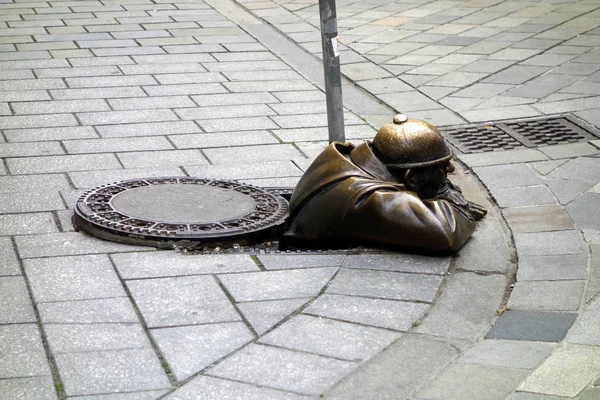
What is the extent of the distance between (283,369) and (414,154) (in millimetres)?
1675

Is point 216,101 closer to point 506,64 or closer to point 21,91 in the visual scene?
point 21,91

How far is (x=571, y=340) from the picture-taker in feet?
13.6

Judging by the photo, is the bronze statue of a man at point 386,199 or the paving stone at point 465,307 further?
the bronze statue of a man at point 386,199

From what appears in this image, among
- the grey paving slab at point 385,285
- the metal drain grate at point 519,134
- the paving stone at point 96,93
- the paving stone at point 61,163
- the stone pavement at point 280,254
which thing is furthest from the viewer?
the paving stone at point 96,93

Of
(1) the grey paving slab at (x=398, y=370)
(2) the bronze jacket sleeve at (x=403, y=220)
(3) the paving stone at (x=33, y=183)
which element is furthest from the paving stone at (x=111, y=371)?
(3) the paving stone at (x=33, y=183)

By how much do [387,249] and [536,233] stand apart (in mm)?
903

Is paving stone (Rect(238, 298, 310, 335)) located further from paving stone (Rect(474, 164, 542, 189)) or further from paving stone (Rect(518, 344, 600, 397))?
paving stone (Rect(474, 164, 542, 189))

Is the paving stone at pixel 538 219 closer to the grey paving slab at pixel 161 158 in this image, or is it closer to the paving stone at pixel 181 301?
the paving stone at pixel 181 301

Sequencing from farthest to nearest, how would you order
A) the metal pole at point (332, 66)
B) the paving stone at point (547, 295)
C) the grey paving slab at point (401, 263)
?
the metal pole at point (332, 66)
the grey paving slab at point (401, 263)
the paving stone at point (547, 295)

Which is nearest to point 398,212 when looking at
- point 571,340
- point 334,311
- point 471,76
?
point 334,311

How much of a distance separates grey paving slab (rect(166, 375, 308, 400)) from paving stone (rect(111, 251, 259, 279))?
1100 millimetres

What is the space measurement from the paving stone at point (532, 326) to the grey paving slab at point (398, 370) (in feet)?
0.96

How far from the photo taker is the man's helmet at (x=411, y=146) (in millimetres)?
5145

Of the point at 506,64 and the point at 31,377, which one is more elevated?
the point at 31,377
